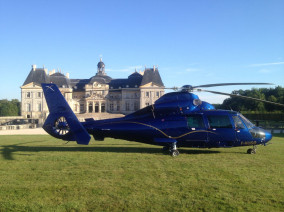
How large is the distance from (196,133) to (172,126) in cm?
123

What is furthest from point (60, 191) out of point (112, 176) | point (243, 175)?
point (243, 175)

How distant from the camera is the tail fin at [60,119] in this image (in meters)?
11.6

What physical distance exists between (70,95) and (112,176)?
82257 mm

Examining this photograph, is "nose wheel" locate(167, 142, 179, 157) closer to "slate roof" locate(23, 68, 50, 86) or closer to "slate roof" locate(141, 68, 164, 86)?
"slate roof" locate(141, 68, 164, 86)

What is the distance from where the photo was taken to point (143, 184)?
22.0 ft

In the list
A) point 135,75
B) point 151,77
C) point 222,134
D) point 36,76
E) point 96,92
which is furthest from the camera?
point 135,75

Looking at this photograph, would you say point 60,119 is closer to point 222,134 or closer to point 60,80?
point 222,134

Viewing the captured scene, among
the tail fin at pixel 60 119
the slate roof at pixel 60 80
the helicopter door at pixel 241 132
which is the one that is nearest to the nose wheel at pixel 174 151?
the helicopter door at pixel 241 132

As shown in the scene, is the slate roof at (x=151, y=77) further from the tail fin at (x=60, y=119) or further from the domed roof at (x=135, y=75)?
the tail fin at (x=60, y=119)

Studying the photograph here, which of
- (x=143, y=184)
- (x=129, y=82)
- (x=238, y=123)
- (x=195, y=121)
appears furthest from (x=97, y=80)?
(x=143, y=184)

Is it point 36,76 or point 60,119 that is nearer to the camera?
point 60,119

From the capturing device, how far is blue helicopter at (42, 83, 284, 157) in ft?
37.7

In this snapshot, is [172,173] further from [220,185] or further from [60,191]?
[60,191]

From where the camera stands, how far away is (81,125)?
1170 cm
